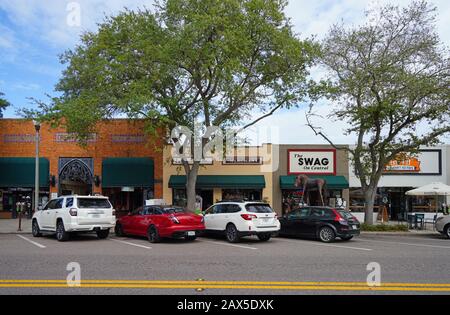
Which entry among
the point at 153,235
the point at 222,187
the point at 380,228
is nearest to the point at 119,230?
the point at 153,235

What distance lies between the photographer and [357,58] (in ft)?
70.9

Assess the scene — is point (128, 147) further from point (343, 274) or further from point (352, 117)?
point (343, 274)

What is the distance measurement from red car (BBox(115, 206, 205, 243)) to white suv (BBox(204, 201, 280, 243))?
0.91 metres

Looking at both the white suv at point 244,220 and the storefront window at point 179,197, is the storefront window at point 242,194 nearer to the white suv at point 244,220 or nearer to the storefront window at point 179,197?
the storefront window at point 179,197

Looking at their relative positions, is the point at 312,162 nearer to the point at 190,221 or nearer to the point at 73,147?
the point at 190,221

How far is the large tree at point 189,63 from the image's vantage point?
1941 centimetres

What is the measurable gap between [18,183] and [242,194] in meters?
13.9

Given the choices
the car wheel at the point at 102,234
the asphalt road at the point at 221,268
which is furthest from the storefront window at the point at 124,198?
the asphalt road at the point at 221,268

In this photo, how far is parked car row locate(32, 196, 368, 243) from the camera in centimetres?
1563

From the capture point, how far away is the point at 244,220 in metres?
15.6

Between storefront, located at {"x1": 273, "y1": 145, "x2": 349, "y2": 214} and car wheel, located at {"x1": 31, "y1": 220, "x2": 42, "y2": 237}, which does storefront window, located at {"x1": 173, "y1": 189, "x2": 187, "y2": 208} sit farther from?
car wheel, located at {"x1": 31, "y1": 220, "x2": 42, "y2": 237}

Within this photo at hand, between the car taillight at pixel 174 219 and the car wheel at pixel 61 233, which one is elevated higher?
the car taillight at pixel 174 219

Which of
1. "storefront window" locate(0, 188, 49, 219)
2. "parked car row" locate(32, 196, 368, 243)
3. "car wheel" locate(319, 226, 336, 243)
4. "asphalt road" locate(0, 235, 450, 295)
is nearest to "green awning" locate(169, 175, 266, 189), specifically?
"storefront window" locate(0, 188, 49, 219)

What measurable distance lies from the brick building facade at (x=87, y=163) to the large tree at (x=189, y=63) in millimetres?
5298
